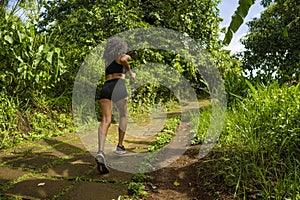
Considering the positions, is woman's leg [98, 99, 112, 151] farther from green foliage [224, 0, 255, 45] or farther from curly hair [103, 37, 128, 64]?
green foliage [224, 0, 255, 45]

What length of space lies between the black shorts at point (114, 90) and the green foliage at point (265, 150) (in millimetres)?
1375

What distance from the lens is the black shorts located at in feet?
11.3

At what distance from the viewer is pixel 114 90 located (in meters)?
3.51

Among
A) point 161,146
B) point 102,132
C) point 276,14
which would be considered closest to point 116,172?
point 102,132

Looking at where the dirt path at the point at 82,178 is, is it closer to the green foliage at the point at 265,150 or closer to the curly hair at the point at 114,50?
the green foliage at the point at 265,150

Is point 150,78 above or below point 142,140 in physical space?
above

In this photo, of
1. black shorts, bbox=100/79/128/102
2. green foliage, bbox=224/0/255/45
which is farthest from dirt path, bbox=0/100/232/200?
green foliage, bbox=224/0/255/45

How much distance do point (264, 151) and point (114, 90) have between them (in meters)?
1.82

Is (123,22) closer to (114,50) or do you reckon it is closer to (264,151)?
(114,50)

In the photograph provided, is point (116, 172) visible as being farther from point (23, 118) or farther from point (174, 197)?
point (23, 118)

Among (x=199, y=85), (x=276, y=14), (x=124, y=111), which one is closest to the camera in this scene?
(x=124, y=111)

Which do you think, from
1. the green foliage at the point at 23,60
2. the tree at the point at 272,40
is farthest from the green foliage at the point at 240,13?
the tree at the point at 272,40

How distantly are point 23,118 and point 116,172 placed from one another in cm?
272

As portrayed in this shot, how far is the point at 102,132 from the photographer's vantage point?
Result: 335 centimetres
